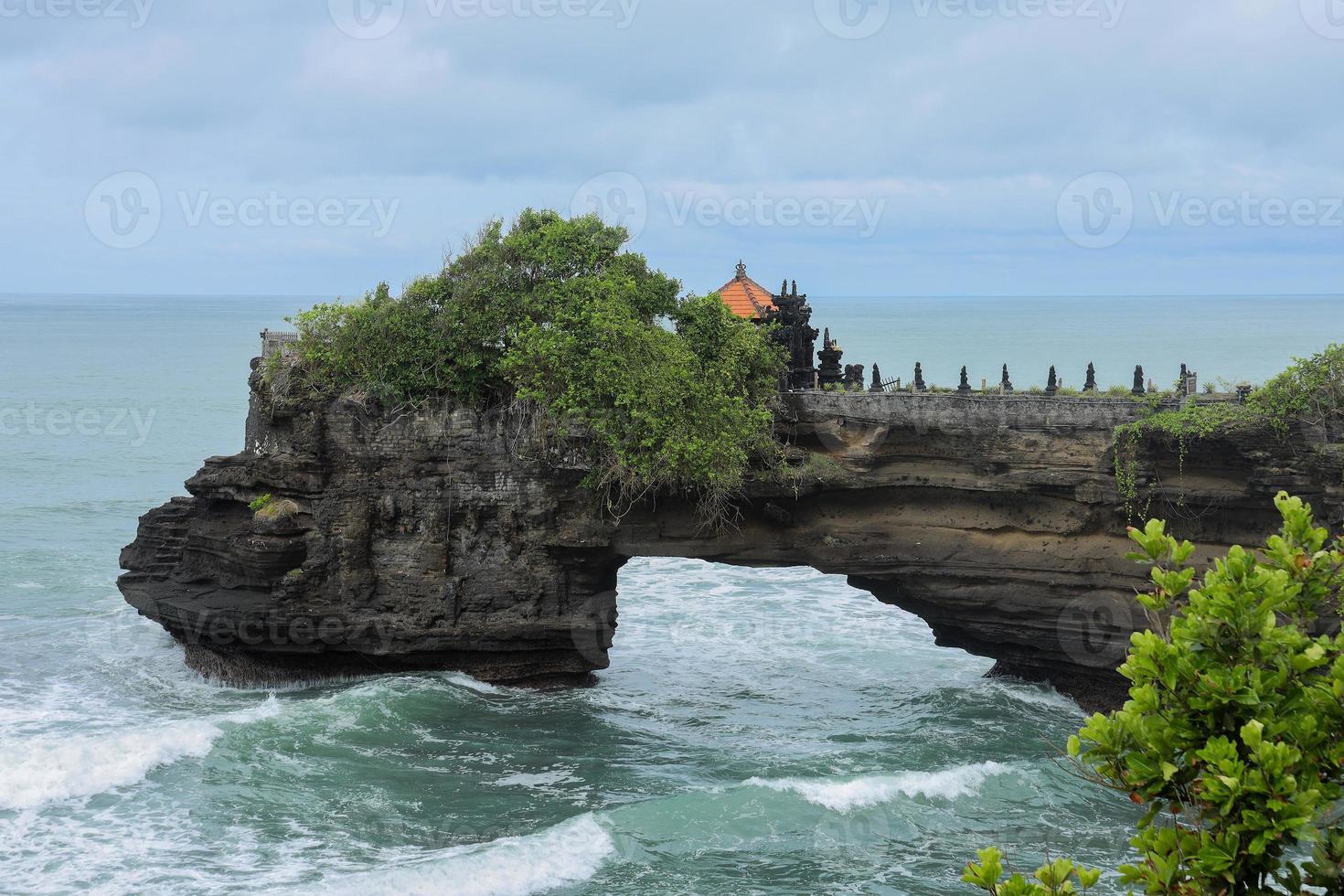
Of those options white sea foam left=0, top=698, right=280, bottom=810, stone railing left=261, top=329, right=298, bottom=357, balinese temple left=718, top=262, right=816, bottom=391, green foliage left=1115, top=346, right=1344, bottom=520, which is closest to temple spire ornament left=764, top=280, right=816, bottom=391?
balinese temple left=718, top=262, right=816, bottom=391

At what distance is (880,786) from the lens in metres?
20.5

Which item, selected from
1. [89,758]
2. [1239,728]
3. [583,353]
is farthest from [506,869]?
[1239,728]

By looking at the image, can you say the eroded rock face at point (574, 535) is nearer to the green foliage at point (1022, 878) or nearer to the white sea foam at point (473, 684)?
the white sea foam at point (473, 684)

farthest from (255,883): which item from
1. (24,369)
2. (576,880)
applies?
(24,369)

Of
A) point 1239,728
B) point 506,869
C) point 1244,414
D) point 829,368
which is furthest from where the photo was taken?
point 829,368

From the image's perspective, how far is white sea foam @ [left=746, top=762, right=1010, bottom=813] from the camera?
19984mm

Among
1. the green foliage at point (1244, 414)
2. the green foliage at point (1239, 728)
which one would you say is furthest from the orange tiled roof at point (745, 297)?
the green foliage at point (1239, 728)

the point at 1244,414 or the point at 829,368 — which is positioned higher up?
the point at 829,368

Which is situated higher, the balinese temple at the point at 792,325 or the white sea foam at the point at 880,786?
the balinese temple at the point at 792,325

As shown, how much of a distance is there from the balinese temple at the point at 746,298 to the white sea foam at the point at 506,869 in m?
11.1

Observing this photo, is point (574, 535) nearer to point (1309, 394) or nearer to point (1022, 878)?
point (1309, 394)

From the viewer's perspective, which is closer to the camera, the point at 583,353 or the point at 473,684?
the point at 583,353

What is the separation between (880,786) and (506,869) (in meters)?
6.13

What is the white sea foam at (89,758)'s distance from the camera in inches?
778
